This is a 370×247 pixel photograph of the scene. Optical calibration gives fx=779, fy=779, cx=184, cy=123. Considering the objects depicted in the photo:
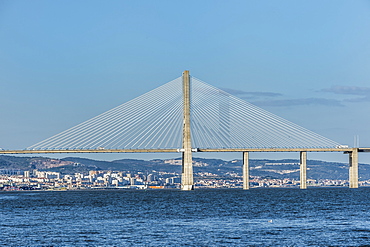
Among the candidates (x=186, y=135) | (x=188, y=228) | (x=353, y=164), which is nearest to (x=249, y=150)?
(x=186, y=135)

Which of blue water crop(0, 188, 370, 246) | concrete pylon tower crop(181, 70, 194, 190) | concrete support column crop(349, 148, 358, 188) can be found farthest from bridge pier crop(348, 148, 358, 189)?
blue water crop(0, 188, 370, 246)

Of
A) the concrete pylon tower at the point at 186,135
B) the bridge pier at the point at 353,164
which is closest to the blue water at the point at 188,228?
the concrete pylon tower at the point at 186,135

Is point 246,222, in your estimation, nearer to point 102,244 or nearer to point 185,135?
point 102,244

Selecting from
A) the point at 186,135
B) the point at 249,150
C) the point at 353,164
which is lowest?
the point at 353,164

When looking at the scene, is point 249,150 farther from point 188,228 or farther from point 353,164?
Answer: point 188,228

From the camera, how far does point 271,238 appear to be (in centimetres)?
3622

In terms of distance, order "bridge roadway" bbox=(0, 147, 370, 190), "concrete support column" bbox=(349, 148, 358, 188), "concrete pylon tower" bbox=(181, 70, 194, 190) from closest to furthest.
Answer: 1. "concrete pylon tower" bbox=(181, 70, 194, 190)
2. "bridge roadway" bbox=(0, 147, 370, 190)
3. "concrete support column" bbox=(349, 148, 358, 188)

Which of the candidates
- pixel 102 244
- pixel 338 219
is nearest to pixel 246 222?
pixel 338 219

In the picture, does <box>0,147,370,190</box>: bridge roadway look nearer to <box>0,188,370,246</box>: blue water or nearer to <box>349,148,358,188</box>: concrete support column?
<box>349,148,358,188</box>: concrete support column

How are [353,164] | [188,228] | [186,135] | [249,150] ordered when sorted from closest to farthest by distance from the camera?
[188,228] < [186,135] < [249,150] < [353,164]

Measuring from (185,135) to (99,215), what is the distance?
4672 cm

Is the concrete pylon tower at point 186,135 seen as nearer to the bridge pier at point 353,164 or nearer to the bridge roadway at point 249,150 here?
the bridge roadway at point 249,150

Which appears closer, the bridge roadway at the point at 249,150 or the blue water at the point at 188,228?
the blue water at the point at 188,228

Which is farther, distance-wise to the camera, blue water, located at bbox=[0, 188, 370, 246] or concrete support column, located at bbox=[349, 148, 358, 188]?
concrete support column, located at bbox=[349, 148, 358, 188]
